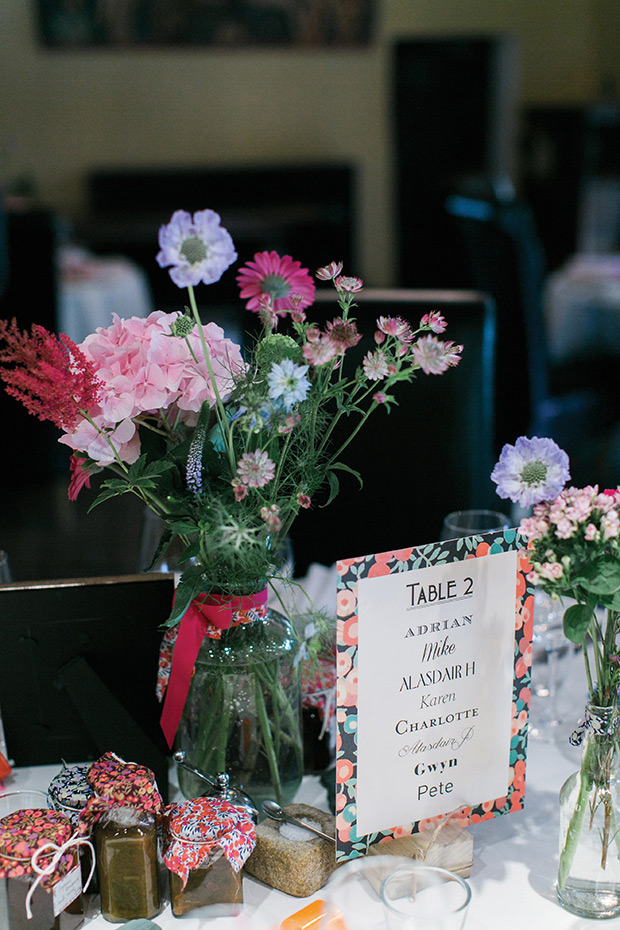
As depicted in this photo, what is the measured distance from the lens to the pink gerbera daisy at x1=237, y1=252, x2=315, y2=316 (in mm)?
791

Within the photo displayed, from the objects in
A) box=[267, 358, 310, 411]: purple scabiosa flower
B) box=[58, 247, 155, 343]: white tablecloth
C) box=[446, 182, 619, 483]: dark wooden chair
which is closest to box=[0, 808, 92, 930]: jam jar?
box=[267, 358, 310, 411]: purple scabiosa flower

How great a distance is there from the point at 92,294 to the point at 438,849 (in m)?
Result: 3.85

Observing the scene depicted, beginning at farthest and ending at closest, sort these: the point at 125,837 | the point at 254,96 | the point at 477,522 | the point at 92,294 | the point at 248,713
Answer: the point at 254,96
the point at 92,294
the point at 477,522
the point at 248,713
the point at 125,837

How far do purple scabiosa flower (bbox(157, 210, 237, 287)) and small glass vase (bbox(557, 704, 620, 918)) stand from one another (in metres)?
0.44

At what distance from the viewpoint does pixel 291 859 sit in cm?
79

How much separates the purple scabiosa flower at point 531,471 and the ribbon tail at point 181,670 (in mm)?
278

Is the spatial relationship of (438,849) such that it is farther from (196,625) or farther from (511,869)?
(196,625)

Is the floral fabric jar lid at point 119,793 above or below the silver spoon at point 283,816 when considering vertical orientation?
above

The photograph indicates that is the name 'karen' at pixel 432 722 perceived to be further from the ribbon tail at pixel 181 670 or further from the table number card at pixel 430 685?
the ribbon tail at pixel 181 670

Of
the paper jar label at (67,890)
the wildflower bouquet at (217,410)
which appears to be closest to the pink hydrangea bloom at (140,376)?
the wildflower bouquet at (217,410)

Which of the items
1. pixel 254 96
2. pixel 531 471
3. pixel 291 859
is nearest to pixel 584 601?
pixel 531 471

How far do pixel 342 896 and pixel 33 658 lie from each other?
38cm

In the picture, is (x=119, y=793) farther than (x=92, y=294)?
No

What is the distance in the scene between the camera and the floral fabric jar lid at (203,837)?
73cm
